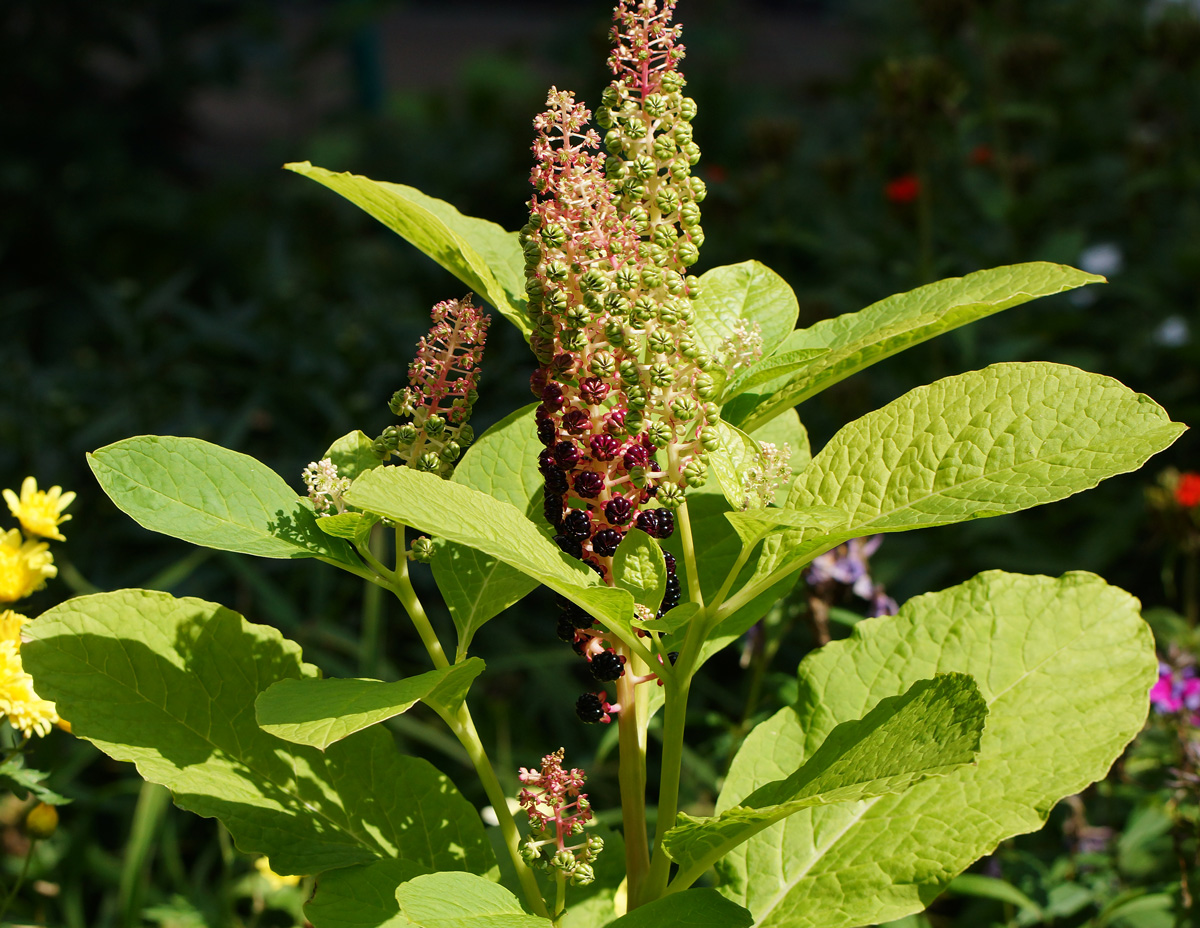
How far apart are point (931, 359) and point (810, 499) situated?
68.9 inches

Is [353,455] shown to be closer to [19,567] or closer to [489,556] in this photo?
[489,556]

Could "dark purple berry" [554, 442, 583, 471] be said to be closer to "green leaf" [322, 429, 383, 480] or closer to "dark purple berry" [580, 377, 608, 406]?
"dark purple berry" [580, 377, 608, 406]

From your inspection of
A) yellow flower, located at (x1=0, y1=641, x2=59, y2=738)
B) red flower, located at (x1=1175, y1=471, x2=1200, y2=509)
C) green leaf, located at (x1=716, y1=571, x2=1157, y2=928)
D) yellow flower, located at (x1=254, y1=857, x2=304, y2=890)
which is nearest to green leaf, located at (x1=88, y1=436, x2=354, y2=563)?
yellow flower, located at (x1=0, y1=641, x2=59, y2=738)

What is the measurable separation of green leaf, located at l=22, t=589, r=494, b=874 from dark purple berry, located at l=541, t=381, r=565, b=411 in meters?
0.28

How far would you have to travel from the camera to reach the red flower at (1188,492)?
1.55 m

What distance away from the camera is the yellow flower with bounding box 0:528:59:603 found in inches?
34.0

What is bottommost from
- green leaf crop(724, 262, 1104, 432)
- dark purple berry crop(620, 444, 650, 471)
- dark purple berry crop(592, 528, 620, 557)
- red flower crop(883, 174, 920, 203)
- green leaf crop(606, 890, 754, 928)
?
green leaf crop(606, 890, 754, 928)

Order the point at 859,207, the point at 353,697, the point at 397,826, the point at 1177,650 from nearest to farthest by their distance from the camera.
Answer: the point at 353,697 < the point at 397,826 < the point at 1177,650 < the point at 859,207

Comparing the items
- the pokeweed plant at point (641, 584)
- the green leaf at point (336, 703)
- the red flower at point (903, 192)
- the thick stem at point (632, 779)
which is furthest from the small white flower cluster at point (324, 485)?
the red flower at point (903, 192)

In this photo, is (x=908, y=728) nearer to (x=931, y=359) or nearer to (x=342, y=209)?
(x=931, y=359)

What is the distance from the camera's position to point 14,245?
3.54 metres

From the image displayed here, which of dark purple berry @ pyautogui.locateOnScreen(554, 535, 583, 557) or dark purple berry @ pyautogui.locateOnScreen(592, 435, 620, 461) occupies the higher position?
dark purple berry @ pyautogui.locateOnScreen(592, 435, 620, 461)

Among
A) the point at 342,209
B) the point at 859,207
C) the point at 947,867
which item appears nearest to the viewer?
the point at 947,867

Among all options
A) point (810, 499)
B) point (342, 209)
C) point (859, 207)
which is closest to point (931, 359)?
point (859, 207)
